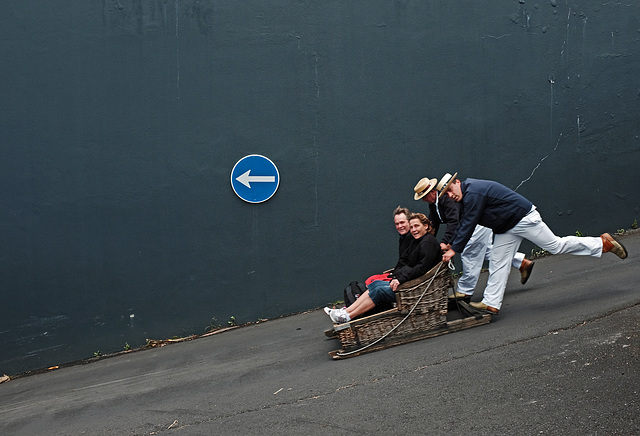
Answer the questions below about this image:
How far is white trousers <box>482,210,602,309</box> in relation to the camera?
654 centimetres

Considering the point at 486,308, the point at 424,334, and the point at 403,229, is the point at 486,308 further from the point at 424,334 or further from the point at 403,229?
the point at 403,229

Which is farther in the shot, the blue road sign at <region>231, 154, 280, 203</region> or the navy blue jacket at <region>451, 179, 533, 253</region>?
the blue road sign at <region>231, 154, 280, 203</region>

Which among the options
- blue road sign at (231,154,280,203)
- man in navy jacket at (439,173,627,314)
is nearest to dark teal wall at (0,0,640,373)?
blue road sign at (231,154,280,203)

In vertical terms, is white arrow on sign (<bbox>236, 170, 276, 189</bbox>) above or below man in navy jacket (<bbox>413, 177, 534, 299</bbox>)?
above

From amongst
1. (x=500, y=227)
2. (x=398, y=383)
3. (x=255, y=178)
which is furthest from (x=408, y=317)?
(x=255, y=178)

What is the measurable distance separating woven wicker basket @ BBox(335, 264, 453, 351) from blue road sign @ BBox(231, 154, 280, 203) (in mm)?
3056

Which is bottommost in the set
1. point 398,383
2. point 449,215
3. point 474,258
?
point 398,383

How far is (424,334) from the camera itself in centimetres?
625

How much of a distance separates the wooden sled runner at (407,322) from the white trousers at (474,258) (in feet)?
2.98

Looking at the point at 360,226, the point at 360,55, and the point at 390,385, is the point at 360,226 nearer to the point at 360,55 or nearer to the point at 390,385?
the point at 360,55

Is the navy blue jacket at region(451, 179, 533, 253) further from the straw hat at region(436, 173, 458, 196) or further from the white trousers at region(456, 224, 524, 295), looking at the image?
the white trousers at region(456, 224, 524, 295)

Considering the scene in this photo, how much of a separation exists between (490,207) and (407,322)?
1.47 metres

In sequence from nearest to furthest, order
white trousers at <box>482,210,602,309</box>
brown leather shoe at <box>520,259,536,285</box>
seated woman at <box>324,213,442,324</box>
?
seated woman at <box>324,213,442,324</box> < white trousers at <box>482,210,602,309</box> < brown leather shoe at <box>520,259,536,285</box>

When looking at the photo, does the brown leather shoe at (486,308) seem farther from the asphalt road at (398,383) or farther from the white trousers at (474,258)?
the white trousers at (474,258)
